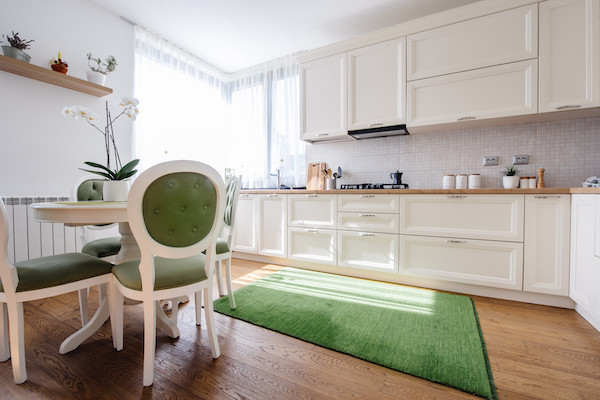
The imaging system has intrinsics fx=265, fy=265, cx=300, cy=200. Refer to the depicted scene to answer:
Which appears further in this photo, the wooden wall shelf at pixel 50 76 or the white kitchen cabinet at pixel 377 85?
the white kitchen cabinet at pixel 377 85

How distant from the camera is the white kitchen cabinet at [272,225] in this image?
3088 mm

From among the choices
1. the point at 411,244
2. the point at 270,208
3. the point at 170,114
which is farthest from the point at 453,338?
the point at 170,114

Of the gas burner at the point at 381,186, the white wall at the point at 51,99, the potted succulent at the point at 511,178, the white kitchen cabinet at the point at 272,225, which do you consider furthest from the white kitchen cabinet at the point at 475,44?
the white wall at the point at 51,99

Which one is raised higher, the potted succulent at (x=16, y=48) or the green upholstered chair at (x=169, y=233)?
the potted succulent at (x=16, y=48)

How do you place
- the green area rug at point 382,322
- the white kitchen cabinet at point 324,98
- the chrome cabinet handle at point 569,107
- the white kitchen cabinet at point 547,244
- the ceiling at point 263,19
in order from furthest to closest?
the white kitchen cabinet at point 324,98
the ceiling at point 263,19
the chrome cabinet handle at point 569,107
the white kitchen cabinet at point 547,244
the green area rug at point 382,322

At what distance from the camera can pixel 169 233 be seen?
1.18 metres

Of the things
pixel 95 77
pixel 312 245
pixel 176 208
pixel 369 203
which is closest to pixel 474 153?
pixel 369 203

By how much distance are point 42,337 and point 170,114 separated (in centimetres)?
269

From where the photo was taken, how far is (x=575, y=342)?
1.53m

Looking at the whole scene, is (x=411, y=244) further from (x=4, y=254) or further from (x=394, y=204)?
(x=4, y=254)

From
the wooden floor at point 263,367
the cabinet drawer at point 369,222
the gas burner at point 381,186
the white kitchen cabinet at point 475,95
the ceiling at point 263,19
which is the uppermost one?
the ceiling at point 263,19

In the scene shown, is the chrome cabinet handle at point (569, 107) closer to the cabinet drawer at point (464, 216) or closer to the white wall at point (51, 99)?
the cabinet drawer at point (464, 216)

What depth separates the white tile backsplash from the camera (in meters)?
2.30

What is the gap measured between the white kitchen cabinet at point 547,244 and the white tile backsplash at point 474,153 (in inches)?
24.7
